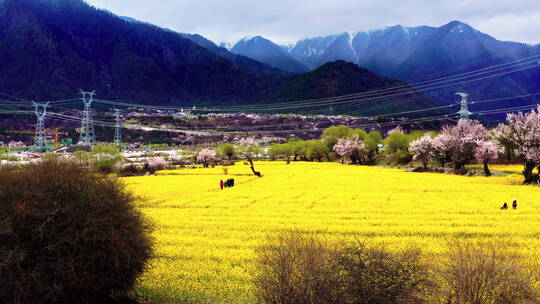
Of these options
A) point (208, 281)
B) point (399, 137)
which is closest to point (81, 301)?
point (208, 281)

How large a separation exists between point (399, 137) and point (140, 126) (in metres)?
117

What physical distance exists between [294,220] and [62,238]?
1746 cm

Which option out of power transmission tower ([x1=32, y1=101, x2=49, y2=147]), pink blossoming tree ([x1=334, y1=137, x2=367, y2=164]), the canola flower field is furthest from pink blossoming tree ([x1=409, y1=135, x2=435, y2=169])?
power transmission tower ([x1=32, y1=101, x2=49, y2=147])

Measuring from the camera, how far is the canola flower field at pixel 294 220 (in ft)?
52.7

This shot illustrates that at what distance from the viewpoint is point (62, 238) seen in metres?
11.0

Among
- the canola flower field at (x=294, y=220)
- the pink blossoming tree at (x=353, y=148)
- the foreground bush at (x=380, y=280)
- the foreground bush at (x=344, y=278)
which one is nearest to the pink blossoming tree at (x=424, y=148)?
the canola flower field at (x=294, y=220)

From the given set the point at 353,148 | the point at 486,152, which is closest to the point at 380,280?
the point at 486,152

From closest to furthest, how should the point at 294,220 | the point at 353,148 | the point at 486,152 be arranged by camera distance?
the point at 294,220 → the point at 486,152 → the point at 353,148

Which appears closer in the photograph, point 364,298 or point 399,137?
point 364,298

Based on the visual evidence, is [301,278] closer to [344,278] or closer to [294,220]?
[344,278]

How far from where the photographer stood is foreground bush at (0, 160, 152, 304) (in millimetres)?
10609

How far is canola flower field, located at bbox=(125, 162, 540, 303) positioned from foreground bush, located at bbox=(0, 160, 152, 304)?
3.09 metres

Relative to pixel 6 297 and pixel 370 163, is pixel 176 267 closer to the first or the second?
pixel 6 297

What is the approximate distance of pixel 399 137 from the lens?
79.6m
